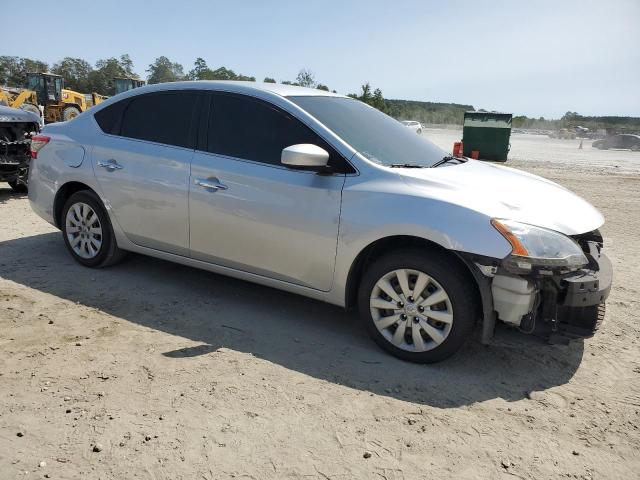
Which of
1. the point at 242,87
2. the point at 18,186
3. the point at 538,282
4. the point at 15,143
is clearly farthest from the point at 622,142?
the point at 538,282

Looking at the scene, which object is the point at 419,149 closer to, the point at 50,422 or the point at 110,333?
the point at 110,333

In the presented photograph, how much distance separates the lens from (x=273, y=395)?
3.13 metres

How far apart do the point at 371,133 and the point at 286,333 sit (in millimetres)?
1672

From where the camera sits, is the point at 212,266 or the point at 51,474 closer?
the point at 51,474

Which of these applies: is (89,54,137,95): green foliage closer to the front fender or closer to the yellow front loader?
the yellow front loader

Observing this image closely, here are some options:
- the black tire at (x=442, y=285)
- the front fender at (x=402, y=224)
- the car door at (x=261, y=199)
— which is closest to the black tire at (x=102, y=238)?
the car door at (x=261, y=199)

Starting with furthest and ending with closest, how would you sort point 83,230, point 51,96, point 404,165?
point 51,96, point 83,230, point 404,165

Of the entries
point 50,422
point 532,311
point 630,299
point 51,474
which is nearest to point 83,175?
point 50,422

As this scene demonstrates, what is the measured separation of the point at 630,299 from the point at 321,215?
10.5 ft

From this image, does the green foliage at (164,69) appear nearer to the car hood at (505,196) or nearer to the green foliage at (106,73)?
the green foliage at (106,73)

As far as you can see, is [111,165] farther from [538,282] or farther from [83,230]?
[538,282]

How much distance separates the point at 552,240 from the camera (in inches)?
129

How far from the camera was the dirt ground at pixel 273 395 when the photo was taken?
257 cm

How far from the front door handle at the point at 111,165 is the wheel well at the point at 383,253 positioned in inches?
93.7
